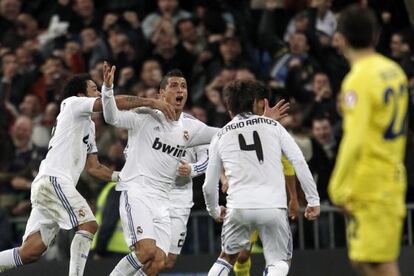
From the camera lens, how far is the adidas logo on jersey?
11.9m

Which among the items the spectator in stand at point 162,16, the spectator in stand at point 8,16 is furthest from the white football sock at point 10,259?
the spectator in stand at point 8,16

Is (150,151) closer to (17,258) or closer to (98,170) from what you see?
(98,170)

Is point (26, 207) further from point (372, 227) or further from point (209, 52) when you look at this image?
point (372, 227)

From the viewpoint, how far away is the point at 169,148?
11984mm

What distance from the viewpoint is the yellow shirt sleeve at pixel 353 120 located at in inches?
322

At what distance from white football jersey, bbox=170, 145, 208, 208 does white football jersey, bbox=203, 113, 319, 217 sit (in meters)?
1.37

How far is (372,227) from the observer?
27.7 ft

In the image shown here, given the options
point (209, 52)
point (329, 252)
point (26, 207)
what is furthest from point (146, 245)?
point (209, 52)

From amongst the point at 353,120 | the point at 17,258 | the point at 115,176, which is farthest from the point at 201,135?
the point at 353,120

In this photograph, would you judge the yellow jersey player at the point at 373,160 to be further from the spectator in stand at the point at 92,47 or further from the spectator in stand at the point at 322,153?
the spectator in stand at the point at 92,47

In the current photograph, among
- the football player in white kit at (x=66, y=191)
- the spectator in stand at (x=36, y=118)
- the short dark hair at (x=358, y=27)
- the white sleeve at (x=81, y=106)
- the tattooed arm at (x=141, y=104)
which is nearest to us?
the short dark hair at (x=358, y=27)

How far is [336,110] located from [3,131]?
4380 millimetres

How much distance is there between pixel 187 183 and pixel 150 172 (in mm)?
1054

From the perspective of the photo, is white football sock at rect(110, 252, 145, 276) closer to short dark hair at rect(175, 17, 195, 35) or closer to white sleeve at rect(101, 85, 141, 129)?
white sleeve at rect(101, 85, 141, 129)
